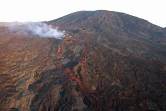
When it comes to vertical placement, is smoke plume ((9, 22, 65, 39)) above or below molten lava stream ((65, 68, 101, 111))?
above

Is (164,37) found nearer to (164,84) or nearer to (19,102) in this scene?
(164,84)

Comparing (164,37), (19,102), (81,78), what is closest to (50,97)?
(19,102)

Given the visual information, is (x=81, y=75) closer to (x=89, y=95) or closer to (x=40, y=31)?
(x=89, y=95)

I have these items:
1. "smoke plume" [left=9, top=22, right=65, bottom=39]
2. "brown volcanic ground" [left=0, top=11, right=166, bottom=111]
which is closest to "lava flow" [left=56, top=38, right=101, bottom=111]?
"brown volcanic ground" [left=0, top=11, right=166, bottom=111]

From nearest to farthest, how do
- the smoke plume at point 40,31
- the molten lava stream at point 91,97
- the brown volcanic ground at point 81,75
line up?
the molten lava stream at point 91,97
the brown volcanic ground at point 81,75
the smoke plume at point 40,31

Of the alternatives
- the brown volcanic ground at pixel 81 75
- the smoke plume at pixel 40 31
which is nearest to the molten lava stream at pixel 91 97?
the brown volcanic ground at pixel 81 75

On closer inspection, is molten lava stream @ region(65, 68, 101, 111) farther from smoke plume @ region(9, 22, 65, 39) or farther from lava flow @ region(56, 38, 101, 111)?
smoke plume @ region(9, 22, 65, 39)

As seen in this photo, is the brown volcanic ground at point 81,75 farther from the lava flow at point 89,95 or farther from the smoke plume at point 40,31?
the smoke plume at point 40,31

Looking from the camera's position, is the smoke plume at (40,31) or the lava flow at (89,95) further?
the smoke plume at (40,31)
